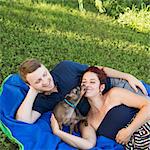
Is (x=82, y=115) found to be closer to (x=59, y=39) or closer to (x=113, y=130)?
(x=113, y=130)

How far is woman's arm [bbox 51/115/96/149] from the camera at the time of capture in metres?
3.53

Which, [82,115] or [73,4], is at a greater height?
[73,4]

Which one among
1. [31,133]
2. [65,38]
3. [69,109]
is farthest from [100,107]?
[65,38]

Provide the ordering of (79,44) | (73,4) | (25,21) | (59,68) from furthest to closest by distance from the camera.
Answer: (73,4) → (25,21) → (79,44) → (59,68)

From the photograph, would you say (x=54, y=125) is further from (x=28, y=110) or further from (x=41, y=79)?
(x=41, y=79)

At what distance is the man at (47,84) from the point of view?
343cm

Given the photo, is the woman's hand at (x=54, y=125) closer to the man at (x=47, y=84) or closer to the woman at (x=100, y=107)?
the woman at (x=100, y=107)

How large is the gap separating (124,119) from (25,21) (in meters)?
3.29

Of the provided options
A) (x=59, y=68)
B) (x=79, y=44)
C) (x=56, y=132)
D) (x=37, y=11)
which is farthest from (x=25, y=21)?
(x=56, y=132)

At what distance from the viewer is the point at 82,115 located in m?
3.76

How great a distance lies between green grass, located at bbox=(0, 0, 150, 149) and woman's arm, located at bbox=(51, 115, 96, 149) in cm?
136

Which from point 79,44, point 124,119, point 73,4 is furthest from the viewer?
point 73,4

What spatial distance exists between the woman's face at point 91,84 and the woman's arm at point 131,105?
0.16 metres

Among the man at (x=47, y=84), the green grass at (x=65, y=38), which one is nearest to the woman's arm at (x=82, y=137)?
the man at (x=47, y=84)
